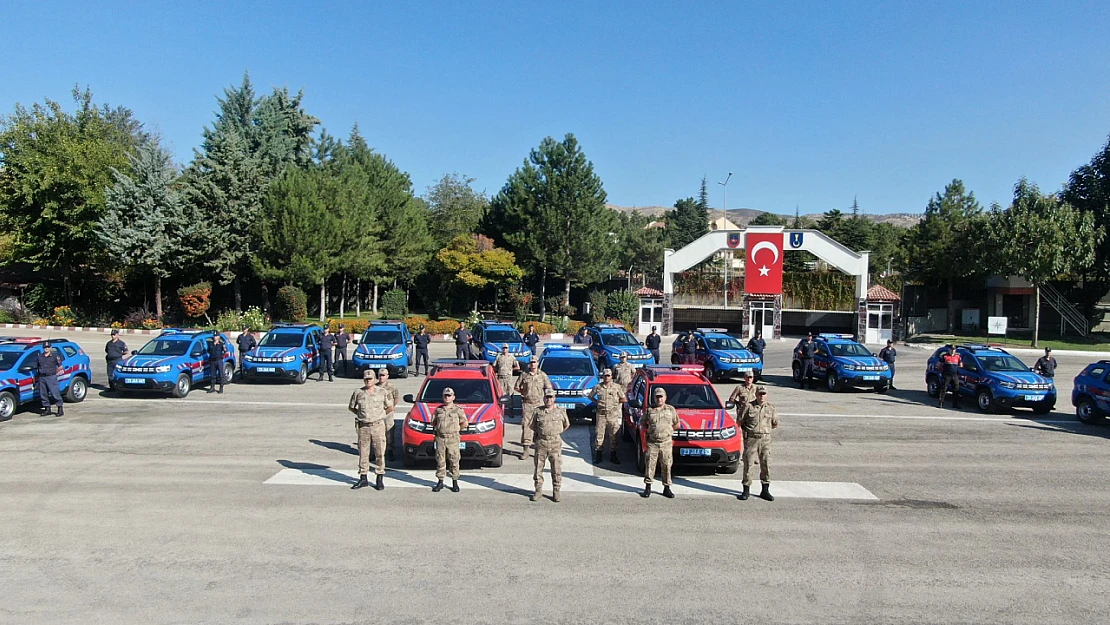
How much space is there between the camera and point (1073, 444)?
50.5 feet

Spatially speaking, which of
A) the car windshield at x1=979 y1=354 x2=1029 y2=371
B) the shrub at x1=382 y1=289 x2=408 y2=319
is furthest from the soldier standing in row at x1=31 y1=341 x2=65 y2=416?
the shrub at x1=382 y1=289 x2=408 y2=319

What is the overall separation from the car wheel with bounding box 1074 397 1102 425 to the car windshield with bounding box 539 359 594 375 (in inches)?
480

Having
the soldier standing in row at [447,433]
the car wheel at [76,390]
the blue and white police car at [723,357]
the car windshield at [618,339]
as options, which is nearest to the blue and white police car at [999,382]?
the blue and white police car at [723,357]

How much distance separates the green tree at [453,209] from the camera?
2422 inches

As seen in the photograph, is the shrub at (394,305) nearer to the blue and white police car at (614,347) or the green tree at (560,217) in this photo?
the green tree at (560,217)

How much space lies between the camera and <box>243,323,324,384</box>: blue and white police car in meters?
Answer: 22.0

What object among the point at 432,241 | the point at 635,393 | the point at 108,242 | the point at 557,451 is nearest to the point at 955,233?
the point at 432,241

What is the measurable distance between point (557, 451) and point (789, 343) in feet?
127

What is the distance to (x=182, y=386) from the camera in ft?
64.6

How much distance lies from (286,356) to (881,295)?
38.1 metres

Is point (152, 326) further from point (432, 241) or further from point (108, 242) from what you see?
point (432, 241)

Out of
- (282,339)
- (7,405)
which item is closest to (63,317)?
(282,339)

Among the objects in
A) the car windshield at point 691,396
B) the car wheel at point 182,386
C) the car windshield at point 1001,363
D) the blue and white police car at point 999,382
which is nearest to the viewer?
the car windshield at point 691,396

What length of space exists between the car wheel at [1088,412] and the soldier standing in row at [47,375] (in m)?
24.4
